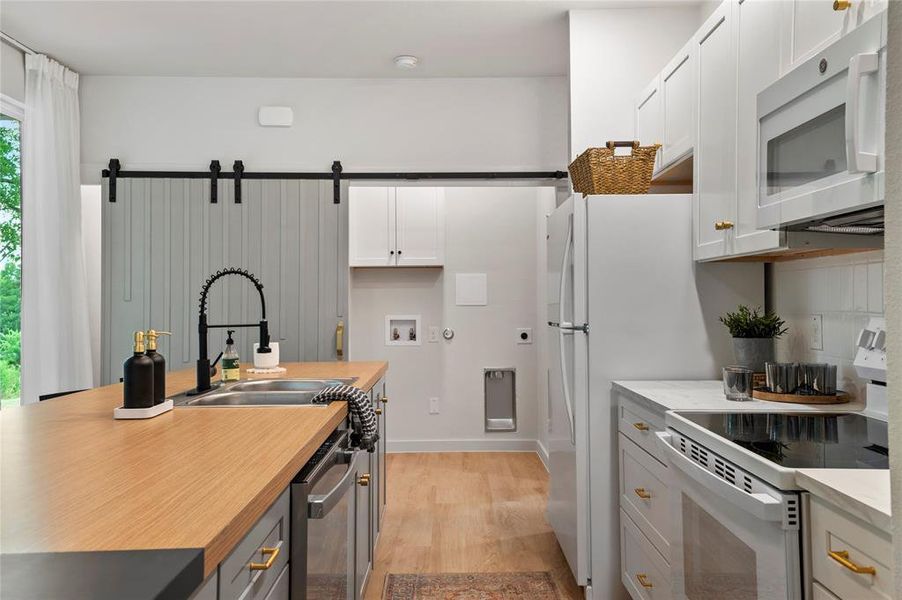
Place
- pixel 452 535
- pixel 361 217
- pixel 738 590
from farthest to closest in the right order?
pixel 361 217
pixel 452 535
pixel 738 590

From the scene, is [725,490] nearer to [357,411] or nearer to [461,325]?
[357,411]

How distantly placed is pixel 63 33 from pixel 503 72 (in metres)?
2.63

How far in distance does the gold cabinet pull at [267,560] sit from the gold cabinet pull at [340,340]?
2888 millimetres

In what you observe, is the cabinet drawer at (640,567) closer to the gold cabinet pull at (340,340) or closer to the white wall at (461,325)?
the gold cabinet pull at (340,340)

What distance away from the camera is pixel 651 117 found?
9.52 ft

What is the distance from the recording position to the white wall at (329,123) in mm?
4004

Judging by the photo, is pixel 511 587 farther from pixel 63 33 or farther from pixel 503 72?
pixel 63 33

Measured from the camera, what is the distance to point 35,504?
931 mm

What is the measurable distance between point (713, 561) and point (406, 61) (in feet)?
10.7

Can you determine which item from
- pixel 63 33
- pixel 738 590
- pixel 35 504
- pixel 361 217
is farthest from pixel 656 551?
pixel 63 33

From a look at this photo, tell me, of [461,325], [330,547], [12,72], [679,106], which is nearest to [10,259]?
[12,72]

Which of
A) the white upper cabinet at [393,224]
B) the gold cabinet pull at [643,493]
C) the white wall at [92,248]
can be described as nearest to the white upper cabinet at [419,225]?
the white upper cabinet at [393,224]

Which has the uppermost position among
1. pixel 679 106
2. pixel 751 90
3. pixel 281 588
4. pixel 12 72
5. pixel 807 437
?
pixel 12 72

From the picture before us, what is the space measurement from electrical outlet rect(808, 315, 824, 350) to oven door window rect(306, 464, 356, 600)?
5.50ft
